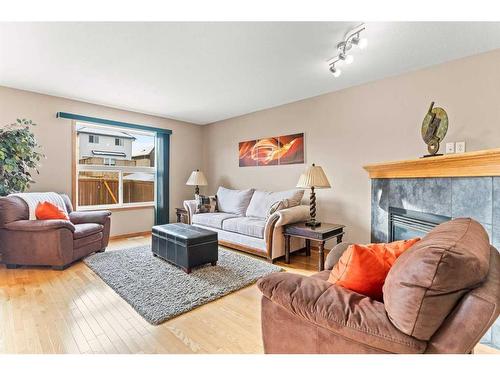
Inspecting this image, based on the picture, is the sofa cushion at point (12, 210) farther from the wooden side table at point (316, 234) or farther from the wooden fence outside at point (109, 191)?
the wooden side table at point (316, 234)

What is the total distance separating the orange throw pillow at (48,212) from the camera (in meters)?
3.03

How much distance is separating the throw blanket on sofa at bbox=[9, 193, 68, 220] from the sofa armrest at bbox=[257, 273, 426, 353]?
10.8ft

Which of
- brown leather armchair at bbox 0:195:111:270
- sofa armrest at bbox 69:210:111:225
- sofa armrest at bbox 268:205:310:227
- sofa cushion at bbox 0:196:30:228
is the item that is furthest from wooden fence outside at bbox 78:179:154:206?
sofa armrest at bbox 268:205:310:227

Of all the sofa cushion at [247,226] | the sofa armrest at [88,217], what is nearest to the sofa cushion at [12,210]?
the sofa armrest at [88,217]

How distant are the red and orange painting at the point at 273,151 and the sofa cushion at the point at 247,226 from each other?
1.09 metres

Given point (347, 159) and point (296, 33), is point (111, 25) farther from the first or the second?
point (347, 159)

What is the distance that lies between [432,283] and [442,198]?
155 cm

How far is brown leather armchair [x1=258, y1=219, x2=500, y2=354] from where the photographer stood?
80 centimetres

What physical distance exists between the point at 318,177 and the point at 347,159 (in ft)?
2.07
